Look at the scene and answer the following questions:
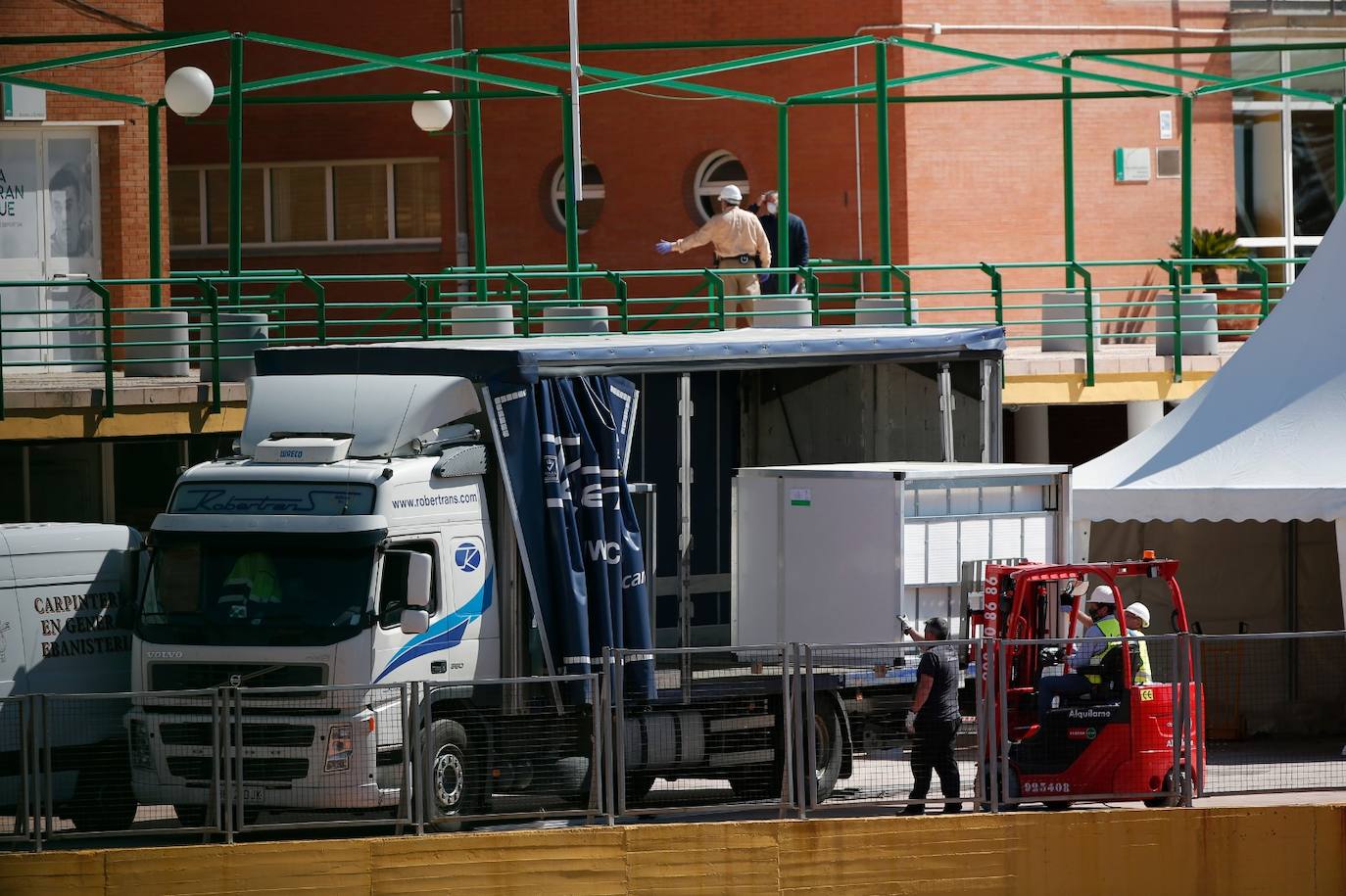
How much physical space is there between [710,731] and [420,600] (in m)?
2.14

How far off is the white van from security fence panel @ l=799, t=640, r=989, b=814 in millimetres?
4295

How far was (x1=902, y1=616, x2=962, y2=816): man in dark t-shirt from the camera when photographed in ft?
43.9

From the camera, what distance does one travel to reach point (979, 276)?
30953 mm

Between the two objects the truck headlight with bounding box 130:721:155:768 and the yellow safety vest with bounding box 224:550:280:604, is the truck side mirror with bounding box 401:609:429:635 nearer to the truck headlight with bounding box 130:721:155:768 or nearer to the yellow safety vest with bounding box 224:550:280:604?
the yellow safety vest with bounding box 224:550:280:604

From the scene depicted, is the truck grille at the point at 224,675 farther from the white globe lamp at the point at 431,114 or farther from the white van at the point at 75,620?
the white globe lamp at the point at 431,114

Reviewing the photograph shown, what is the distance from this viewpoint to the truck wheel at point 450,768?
13.0 metres

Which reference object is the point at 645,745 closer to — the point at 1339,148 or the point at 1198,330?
the point at 1198,330

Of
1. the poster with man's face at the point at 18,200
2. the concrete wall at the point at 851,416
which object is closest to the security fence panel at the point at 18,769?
the concrete wall at the point at 851,416

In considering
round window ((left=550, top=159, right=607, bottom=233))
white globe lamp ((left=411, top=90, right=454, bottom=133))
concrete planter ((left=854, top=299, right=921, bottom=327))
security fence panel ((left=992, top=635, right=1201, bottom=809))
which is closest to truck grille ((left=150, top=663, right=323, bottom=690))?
security fence panel ((left=992, top=635, right=1201, bottom=809))

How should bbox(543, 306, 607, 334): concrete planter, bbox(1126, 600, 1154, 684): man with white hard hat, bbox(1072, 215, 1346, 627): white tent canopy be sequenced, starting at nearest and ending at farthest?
bbox(1126, 600, 1154, 684): man with white hard hat, bbox(1072, 215, 1346, 627): white tent canopy, bbox(543, 306, 607, 334): concrete planter

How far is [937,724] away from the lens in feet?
44.2

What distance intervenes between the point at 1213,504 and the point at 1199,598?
2.16 m

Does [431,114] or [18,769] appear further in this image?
[431,114]

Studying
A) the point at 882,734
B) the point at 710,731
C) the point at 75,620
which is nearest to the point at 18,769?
the point at 75,620
